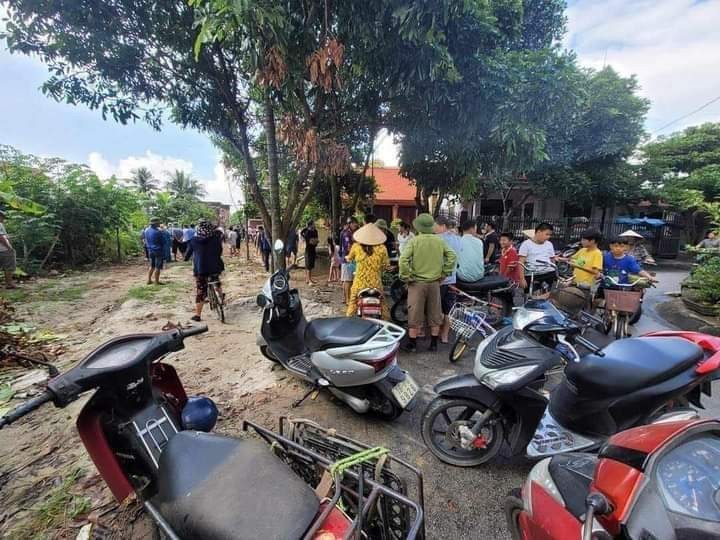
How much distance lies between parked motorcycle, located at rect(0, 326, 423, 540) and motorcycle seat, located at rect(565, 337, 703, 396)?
4.33ft

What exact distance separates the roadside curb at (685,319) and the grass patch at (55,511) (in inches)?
297

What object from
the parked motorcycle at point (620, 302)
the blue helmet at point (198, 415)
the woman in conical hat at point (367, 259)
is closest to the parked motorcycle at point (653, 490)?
the blue helmet at point (198, 415)

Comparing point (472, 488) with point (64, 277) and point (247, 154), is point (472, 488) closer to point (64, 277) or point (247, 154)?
point (247, 154)

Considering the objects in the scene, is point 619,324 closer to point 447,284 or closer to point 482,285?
point 482,285

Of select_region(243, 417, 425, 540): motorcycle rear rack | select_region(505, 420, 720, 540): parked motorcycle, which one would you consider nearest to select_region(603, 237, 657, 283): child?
select_region(505, 420, 720, 540): parked motorcycle

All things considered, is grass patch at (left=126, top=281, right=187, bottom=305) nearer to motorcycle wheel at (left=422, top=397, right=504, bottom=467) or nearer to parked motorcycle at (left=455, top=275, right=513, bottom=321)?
parked motorcycle at (left=455, top=275, right=513, bottom=321)

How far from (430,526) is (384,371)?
1011mm

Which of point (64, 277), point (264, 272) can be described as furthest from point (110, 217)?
point (264, 272)

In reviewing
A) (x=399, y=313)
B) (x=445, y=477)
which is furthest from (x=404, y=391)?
(x=399, y=313)

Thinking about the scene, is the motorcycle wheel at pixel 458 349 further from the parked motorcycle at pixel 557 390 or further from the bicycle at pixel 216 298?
the bicycle at pixel 216 298

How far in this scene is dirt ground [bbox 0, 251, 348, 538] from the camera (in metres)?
1.96

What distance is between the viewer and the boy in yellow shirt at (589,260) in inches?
184

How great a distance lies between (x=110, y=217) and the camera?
11.2 m

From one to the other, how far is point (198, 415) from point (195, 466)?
820mm
